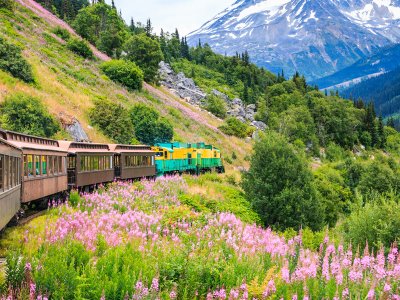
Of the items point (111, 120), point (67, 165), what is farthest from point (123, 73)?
point (67, 165)

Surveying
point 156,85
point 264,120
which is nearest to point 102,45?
point 156,85

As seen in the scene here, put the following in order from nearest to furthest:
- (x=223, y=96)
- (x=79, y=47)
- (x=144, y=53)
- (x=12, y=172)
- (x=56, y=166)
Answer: (x=12, y=172) < (x=56, y=166) < (x=79, y=47) < (x=144, y=53) < (x=223, y=96)

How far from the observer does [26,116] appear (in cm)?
3048

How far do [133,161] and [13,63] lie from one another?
14.9 m

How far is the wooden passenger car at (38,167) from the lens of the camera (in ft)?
47.3

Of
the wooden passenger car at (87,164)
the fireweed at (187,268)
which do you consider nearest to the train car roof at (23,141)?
the wooden passenger car at (87,164)

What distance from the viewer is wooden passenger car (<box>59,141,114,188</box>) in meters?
21.4

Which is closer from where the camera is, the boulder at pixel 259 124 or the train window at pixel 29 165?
the train window at pixel 29 165

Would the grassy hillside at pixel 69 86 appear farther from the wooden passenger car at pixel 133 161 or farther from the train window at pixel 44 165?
the train window at pixel 44 165

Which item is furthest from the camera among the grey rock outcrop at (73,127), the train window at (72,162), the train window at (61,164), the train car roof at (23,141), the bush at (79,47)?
the bush at (79,47)

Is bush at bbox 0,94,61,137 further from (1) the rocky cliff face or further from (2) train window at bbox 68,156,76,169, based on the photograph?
(1) the rocky cliff face

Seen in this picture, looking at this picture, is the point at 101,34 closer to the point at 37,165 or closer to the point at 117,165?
the point at 117,165

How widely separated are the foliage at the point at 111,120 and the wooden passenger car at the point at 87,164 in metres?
14.8

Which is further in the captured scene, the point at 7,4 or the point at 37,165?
the point at 7,4
